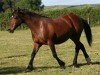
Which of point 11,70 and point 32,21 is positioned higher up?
point 32,21

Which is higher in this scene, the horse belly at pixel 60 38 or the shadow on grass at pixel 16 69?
the horse belly at pixel 60 38

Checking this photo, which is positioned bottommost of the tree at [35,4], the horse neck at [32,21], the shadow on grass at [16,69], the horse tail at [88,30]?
the tree at [35,4]

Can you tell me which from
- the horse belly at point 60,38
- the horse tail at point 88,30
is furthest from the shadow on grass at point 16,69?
the horse tail at point 88,30

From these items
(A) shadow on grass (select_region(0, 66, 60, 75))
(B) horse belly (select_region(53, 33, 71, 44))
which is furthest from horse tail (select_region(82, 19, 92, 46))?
(A) shadow on grass (select_region(0, 66, 60, 75))

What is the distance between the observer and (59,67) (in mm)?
13062

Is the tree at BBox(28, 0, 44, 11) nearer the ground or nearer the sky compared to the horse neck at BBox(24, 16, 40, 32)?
nearer the ground

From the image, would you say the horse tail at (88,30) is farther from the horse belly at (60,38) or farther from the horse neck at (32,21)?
the horse neck at (32,21)

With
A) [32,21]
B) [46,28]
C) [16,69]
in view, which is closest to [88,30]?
[46,28]

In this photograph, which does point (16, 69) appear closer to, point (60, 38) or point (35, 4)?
point (60, 38)

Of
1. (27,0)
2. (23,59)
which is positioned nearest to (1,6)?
(27,0)

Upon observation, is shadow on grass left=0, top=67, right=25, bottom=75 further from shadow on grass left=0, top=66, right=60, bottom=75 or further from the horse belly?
the horse belly

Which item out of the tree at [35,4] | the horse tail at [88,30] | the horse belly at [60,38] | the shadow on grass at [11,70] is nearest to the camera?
the shadow on grass at [11,70]

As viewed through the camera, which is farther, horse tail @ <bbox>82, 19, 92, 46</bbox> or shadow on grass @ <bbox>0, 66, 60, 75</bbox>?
horse tail @ <bbox>82, 19, 92, 46</bbox>

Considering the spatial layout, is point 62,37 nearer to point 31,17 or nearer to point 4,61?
point 31,17
